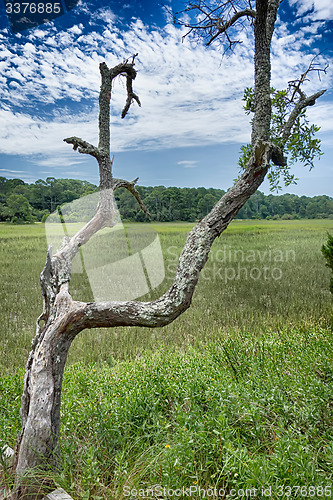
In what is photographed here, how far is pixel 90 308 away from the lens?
2.65 metres

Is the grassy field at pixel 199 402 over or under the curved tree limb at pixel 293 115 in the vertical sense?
under

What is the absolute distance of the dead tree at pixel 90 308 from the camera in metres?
2.49

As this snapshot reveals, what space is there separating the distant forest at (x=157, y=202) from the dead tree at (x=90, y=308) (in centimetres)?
303

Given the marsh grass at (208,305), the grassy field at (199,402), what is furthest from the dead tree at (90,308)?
the marsh grass at (208,305)

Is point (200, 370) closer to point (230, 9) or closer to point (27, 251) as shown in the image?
point (230, 9)

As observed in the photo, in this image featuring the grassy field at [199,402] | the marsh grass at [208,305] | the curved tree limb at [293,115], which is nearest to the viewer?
the grassy field at [199,402]

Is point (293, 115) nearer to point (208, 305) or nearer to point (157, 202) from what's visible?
point (208, 305)

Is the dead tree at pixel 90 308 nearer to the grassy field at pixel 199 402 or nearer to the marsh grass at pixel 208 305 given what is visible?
the grassy field at pixel 199 402

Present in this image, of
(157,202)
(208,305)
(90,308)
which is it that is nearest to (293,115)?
(90,308)

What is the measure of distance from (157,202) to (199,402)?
1308 cm

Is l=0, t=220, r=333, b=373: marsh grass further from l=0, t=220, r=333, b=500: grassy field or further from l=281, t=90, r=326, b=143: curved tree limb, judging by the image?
l=281, t=90, r=326, b=143: curved tree limb

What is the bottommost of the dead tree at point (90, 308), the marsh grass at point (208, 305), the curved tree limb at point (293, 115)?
the marsh grass at point (208, 305)

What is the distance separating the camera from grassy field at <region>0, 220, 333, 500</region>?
2.36m

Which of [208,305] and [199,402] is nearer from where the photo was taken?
[199,402]
